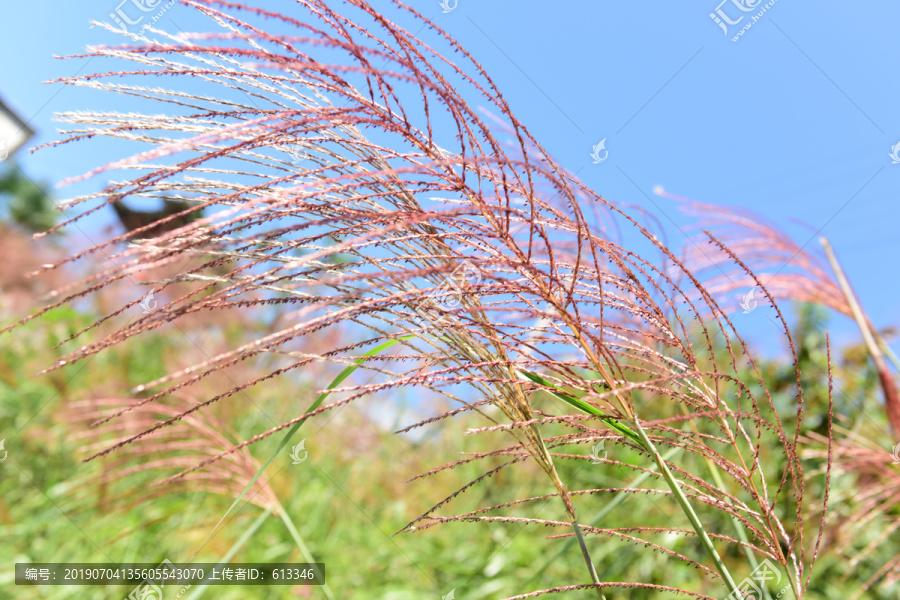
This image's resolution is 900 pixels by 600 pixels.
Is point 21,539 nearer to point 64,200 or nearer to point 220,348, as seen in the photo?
point 220,348

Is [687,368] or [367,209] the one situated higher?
[367,209]

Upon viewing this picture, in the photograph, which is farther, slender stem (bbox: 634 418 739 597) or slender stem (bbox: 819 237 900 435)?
slender stem (bbox: 819 237 900 435)

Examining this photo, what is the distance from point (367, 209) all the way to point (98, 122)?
1.57 feet

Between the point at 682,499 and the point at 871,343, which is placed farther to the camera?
the point at 871,343

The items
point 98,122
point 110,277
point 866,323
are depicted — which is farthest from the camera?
point 866,323

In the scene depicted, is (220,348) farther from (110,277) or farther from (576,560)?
(110,277)

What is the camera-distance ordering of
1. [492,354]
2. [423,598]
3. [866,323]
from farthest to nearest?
[423,598] < [866,323] < [492,354]

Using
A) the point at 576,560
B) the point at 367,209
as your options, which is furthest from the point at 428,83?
the point at 576,560

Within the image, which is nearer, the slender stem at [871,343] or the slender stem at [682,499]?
the slender stem at [682,499]

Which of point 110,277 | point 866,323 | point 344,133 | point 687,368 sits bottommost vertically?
point 866,323

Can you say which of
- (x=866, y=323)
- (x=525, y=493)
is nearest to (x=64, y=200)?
(x=866, y=323)

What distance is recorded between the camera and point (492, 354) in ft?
3.41

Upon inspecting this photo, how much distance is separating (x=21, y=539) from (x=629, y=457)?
4.19 metres

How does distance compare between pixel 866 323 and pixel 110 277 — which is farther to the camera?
pixel 866 323
